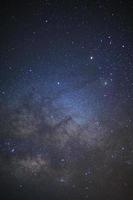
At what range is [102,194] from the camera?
93.8 feet

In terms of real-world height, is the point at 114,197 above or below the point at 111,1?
below

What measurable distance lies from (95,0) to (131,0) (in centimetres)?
167

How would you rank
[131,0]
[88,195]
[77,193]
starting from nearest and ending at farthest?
[131,0] < [77,193] < [88,195]

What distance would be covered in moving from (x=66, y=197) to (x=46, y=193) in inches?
113

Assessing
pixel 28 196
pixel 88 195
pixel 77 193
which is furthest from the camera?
pixel 28 196

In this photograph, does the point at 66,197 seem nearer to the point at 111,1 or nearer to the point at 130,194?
the point at 130,194

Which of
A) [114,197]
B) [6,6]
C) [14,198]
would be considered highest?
[6,6]

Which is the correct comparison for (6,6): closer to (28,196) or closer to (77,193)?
(77,193)

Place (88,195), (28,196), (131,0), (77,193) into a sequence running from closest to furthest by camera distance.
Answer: (131,0) < (77,193) < (88,195) < (28,196)

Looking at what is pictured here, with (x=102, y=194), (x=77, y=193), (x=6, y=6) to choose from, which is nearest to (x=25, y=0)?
(x=6, y=6)

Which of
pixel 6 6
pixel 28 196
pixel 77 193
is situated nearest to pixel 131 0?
pixel 6 6

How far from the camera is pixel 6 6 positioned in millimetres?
13336

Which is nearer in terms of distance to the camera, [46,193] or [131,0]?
[131,0]

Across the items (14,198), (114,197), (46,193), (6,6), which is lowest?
(14,198)
